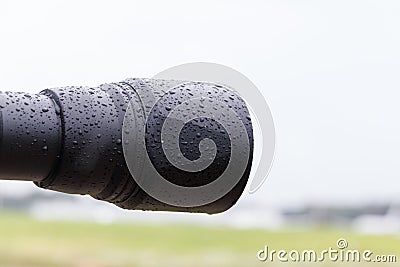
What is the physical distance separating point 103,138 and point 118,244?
354cm

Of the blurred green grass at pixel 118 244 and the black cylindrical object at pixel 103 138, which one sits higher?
the blurred green grass at pixel 118 244

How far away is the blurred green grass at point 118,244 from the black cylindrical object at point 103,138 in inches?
109

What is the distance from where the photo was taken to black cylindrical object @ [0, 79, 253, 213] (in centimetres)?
33

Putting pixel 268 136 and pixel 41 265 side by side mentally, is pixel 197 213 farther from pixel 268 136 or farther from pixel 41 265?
pixel 41 265

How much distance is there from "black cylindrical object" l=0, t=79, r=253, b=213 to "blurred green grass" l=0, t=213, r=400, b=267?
2767mm

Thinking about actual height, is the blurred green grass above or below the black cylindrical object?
above

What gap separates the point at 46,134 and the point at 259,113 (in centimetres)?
11

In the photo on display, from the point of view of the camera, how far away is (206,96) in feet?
1.17

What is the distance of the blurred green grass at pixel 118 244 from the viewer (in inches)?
135

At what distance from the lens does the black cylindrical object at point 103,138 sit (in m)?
0.33

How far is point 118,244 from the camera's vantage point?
3.82m

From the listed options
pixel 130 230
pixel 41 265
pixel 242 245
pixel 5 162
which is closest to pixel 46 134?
pixel 5 162

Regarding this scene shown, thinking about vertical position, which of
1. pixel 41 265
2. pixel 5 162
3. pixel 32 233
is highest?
pixel 32 233

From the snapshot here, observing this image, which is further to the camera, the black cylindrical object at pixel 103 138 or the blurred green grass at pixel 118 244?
the blurred green grass at pixel 118 244
